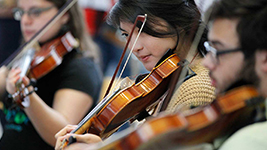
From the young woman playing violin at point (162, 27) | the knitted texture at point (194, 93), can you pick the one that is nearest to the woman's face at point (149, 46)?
the young woman playing violin at point (162, 27)

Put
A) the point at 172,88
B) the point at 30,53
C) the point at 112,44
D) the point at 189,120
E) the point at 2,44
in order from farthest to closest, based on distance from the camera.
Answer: the point at 112,44 → the point at 2,44 → the point at 30,53 → the point at 172,88 → the point at 189,120

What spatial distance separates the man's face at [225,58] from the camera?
63 cm

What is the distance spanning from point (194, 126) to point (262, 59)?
0.19 metres

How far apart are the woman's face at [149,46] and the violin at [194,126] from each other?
0.50m

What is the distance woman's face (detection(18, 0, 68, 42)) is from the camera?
1.50 meters

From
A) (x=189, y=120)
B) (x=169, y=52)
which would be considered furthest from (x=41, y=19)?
(x=189, y=120)

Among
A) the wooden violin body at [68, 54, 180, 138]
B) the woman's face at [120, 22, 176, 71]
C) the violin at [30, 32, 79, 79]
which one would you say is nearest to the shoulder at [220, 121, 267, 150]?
the wooden violin body at [68, 54, 180, 138]

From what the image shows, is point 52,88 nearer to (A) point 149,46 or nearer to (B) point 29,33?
(B) point 29,33

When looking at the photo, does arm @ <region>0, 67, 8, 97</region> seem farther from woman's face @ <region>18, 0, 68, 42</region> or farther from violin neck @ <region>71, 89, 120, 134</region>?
violin neck @ <region>71, 89, 120, 134</region>

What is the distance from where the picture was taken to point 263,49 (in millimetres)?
609

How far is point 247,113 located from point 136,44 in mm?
569

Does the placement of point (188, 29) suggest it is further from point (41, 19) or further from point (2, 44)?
point (2, 44)

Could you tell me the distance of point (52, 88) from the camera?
1.42 m

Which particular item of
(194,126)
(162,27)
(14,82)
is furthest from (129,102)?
(14,82)
